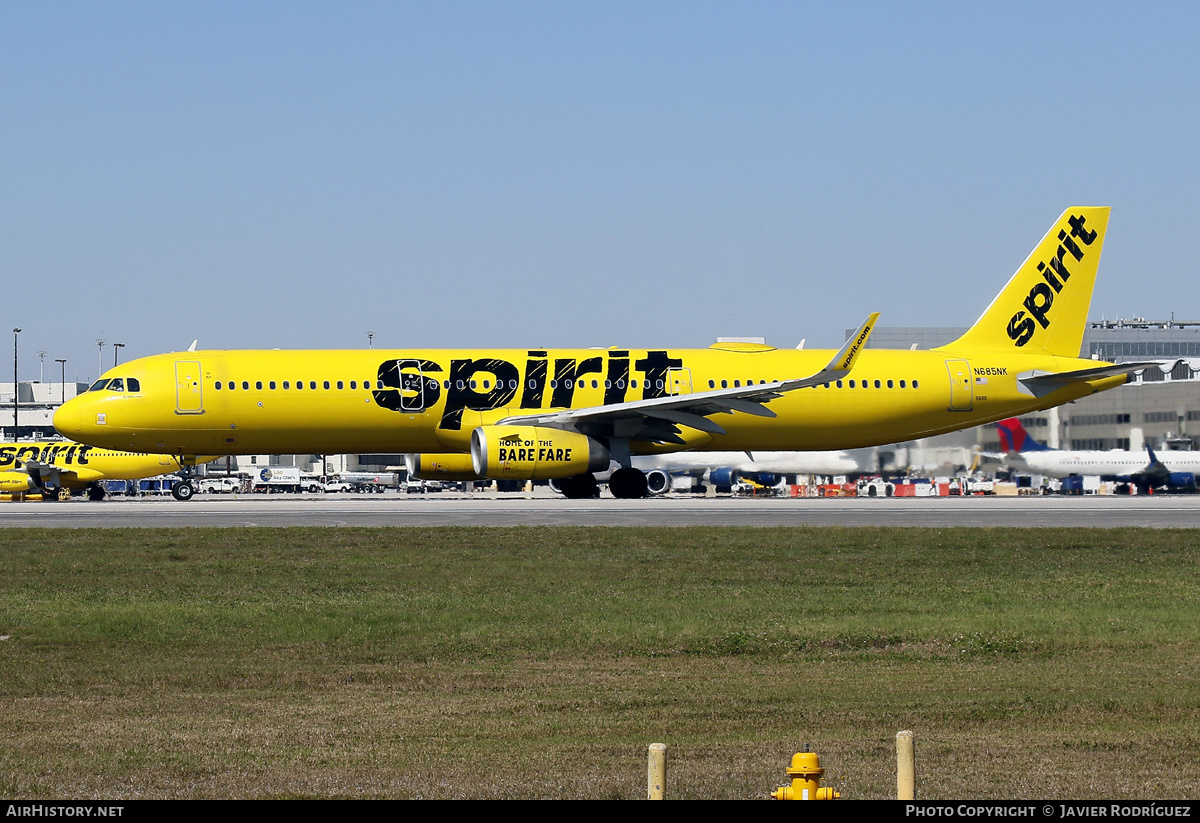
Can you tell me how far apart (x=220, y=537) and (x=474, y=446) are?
1273cm

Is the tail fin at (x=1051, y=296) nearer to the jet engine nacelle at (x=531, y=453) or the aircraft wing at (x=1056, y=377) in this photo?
the aircraft wing at (x=1056, y=377)

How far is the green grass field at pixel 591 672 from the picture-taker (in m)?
8.79

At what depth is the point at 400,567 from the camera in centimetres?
2158

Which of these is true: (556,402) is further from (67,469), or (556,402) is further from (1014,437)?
(67,469)

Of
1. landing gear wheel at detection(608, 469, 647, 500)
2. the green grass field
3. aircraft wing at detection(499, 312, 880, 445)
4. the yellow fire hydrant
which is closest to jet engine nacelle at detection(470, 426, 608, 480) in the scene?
aircraft wing at detection(499, 312, 880, 445)

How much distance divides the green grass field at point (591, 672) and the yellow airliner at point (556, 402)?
1666 cm

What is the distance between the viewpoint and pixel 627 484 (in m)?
43.3

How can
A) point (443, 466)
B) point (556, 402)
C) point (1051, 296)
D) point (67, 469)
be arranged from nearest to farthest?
point (556, 402)
point (443, 466)
point (1051, 296)
point (67, 469)

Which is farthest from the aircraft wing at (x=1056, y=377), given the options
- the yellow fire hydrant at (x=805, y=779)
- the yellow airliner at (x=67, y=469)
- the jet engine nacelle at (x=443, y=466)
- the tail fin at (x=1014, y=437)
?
the yellow fire hydrant at (x=805, y=779)

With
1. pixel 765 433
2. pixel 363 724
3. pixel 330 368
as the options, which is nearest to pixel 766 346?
pixel 765 433

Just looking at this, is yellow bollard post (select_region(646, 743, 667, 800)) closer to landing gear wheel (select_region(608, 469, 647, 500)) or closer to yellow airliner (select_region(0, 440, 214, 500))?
landing gear wheel (select_region(608, 469, 647, 500))

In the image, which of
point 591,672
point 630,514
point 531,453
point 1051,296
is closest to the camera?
point 591,672

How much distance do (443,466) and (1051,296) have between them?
796 inches

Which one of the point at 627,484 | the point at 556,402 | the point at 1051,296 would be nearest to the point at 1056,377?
the point at 1051,296
